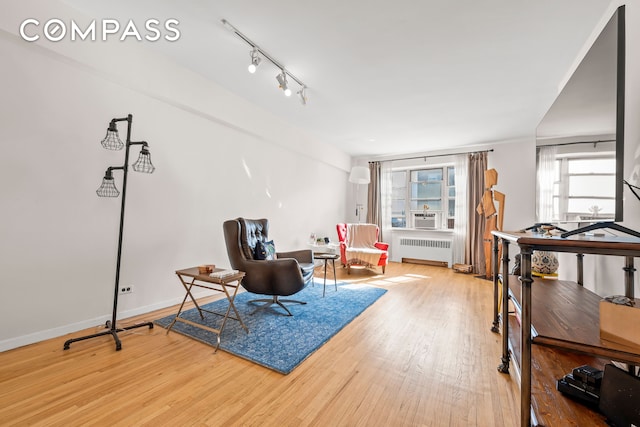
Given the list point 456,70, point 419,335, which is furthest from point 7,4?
point 419,335

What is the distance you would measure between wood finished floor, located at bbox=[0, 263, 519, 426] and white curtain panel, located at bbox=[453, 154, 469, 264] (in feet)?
11.7

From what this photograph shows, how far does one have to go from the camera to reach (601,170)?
1398 mm

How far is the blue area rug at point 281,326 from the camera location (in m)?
2.09

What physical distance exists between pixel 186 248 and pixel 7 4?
2.42 metres

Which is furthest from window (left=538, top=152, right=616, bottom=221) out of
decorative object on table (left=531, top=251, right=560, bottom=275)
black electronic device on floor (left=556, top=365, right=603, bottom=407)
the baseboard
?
the baseboard

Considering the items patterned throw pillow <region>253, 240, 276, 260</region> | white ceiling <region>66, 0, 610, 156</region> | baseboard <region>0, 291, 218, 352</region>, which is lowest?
baseboard <region>0, 291, 218, 352</region>

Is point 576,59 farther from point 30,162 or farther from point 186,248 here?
point 30,162

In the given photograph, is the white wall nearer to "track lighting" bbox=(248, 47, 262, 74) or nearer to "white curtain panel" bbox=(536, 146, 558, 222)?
"track lighting" bbox=(248, 47, 262, 74)

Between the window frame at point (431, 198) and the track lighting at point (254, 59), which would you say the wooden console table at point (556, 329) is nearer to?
the track lighting at point (254, 59)

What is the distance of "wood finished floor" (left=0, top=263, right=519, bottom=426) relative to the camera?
4.76ft

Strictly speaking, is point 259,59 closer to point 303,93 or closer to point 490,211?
point 303,93

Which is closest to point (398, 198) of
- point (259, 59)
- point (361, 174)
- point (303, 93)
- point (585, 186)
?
point (361, 174)

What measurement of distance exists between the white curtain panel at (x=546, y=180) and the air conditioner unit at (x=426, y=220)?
159 inches

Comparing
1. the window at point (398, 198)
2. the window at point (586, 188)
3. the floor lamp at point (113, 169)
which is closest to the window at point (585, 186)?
the window at point (586, 188)
